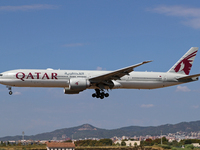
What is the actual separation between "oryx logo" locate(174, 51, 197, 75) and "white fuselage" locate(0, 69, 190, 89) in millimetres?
4923

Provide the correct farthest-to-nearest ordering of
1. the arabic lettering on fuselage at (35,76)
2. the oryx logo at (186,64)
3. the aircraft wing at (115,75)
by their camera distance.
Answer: the oryx logo at (186,64), the arabic lettering on fuselage at (35,76), the aircraft wing at (115,75)

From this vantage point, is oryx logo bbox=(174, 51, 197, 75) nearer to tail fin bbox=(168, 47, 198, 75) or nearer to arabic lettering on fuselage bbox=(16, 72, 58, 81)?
tail fin bbox=(168, 47, 198, 75)

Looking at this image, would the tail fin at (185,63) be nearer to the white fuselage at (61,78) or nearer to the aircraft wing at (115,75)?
the white fuselage at (61,78)

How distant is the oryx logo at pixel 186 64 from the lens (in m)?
55.2

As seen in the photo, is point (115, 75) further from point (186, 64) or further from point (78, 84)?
point (186, 64)

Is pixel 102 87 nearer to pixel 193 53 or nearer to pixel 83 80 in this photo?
pixel 83 80

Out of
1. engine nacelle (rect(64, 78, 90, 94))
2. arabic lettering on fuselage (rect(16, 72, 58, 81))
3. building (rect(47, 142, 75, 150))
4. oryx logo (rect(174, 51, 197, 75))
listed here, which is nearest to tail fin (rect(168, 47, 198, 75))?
oryx logo (rect(174, 51, 197, 75))

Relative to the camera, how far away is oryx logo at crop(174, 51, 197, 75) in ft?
181

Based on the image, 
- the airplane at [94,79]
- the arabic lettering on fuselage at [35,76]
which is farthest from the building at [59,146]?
the arabic lettering on fuselage at [35,76]

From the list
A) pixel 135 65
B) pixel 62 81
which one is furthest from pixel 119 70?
pixel 62 81

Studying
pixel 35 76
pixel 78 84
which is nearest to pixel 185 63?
pixel 78 84

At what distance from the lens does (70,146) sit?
48.1 meters

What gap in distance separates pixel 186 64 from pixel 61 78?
2202 centimetres

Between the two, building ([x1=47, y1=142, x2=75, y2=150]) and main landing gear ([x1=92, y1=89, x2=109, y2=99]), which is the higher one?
main landing gear ([x1=92, y1=89, x2=109, y2=99])
